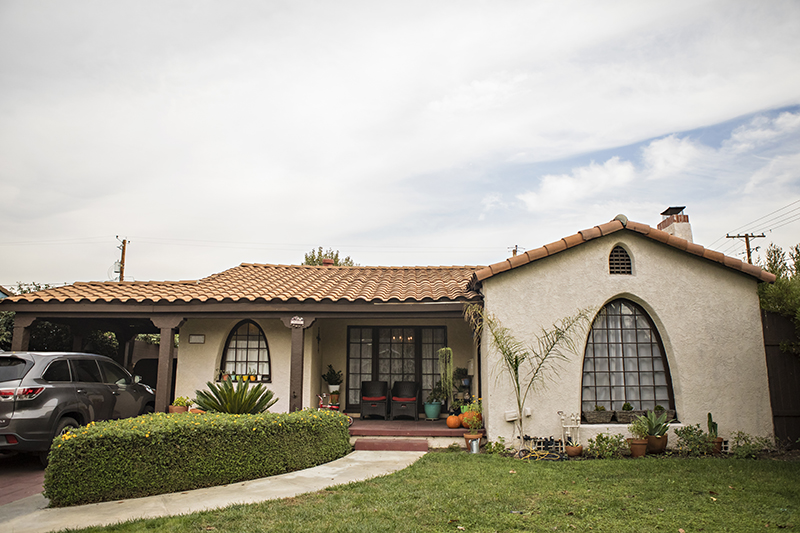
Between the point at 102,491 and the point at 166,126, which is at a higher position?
the point at 166,126

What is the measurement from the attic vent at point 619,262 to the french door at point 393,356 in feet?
14.6

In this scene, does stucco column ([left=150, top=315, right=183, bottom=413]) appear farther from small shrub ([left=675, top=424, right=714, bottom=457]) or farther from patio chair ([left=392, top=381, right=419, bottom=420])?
small shrub ([left=675, top=424, right=714, bottom=457])

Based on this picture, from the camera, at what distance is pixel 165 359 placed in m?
9.80

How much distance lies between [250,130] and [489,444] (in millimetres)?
9955

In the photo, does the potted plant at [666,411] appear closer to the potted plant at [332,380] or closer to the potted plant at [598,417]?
the potted plant at [598,417]

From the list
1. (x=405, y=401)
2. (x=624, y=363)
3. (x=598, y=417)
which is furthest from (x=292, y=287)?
(x=624, y=363)

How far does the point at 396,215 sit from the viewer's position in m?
21.3

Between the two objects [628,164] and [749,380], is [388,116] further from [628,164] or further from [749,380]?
[749,380]

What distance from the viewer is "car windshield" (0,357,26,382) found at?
22.4 ft

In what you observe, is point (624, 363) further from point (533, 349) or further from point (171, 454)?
point (171, 454)

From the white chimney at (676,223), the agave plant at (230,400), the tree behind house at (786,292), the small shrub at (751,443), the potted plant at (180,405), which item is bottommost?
the small shrub at (751,443)

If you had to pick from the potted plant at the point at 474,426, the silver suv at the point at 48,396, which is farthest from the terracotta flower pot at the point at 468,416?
the silver suv at the point at 48,396

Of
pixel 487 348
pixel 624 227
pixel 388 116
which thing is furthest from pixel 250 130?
pixel 624 227

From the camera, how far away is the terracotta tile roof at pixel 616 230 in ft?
28.2
